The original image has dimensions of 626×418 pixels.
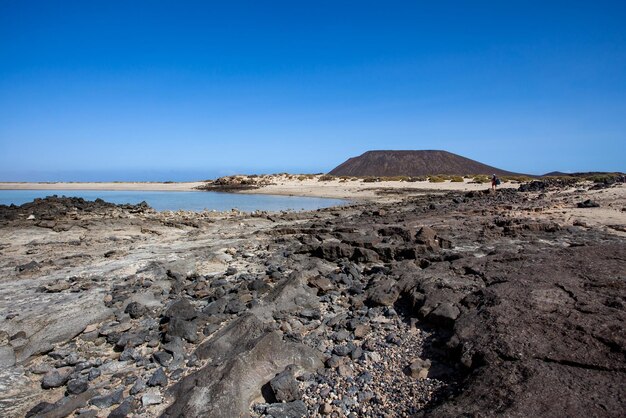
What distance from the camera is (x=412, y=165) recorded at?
60562mm

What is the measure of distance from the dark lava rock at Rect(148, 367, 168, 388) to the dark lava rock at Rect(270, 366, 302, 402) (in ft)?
4.26

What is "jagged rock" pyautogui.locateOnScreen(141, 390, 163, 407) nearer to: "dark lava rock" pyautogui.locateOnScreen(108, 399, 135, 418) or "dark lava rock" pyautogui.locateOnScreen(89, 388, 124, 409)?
"dark lava rock" pyautogui.locateOnScreen(108, 399, 135, 418)

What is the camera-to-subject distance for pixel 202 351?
4.87 metres

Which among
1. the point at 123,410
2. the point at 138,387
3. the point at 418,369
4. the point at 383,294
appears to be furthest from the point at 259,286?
the point at 418,369

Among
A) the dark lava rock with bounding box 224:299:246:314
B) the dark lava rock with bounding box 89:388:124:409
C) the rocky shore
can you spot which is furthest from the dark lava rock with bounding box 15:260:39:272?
the dark lava rock with bounding box 89:388:124:409

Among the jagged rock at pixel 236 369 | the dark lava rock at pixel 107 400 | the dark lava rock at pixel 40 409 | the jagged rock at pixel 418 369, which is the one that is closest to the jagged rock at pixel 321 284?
the jagged rock at pixel 236 369

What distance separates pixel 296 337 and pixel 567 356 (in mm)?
3068

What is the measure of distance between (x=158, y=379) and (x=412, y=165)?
59619mm

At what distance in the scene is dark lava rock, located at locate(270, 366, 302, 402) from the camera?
3.80m

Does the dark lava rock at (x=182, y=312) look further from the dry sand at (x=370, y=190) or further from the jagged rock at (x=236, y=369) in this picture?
the dry sand at (x=370, y=190)

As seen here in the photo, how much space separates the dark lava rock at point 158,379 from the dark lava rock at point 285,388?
1.30 m

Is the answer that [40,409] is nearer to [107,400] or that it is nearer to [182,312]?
[107,400]

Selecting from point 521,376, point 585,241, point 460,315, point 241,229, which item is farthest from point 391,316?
point 241,229

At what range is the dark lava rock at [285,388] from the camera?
149 inches
